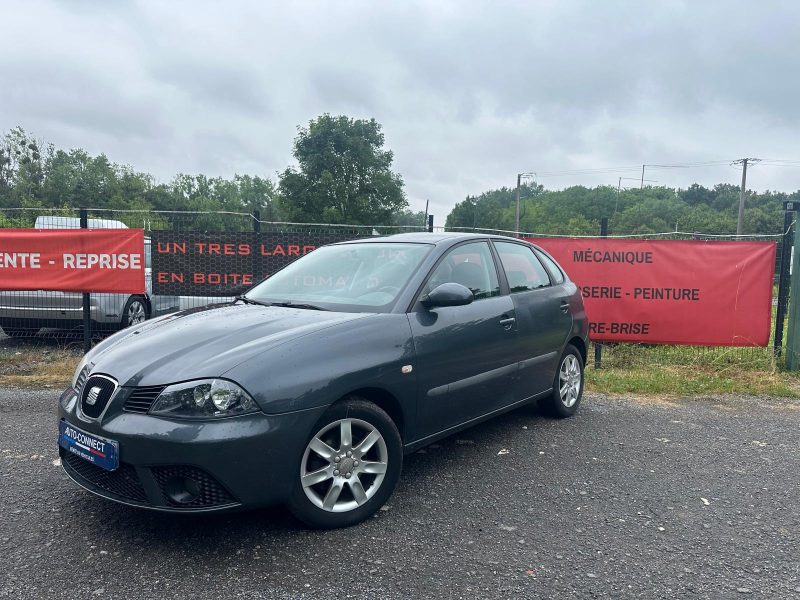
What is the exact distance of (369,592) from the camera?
262 centimetres

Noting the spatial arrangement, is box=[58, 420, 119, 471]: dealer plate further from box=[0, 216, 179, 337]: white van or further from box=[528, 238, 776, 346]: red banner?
box=[528, 238, 776, 346]: red banner

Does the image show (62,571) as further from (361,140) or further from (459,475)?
(361,140)

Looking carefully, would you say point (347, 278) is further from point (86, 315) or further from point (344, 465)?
point (86, 315)

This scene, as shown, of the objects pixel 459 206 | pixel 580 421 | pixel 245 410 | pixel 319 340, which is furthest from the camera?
pixel 459 206

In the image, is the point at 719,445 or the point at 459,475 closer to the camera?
the point at 459,475

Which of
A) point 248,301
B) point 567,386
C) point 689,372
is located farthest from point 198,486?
point 689,372

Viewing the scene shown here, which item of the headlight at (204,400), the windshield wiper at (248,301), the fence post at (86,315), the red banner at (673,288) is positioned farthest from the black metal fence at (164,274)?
the headlight at (204,400)

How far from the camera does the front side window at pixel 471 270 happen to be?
13.5 ft

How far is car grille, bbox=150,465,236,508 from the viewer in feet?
9.06

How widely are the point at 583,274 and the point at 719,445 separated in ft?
10.7

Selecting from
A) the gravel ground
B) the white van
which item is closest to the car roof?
the gravel ground

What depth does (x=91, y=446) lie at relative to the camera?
2.93m

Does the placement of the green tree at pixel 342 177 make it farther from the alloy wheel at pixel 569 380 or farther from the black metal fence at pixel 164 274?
the alloy wheel at pixel 569 380

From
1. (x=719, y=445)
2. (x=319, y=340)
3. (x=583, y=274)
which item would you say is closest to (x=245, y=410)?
(x=319, y=340)
